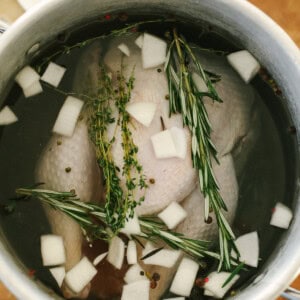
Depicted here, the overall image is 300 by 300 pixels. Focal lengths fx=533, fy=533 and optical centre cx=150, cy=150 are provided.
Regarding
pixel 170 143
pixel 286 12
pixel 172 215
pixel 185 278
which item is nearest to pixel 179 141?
pixel 170 143

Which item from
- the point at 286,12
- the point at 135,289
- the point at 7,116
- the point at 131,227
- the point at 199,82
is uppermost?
the point at 286,12

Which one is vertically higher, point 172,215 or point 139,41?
point 139,41

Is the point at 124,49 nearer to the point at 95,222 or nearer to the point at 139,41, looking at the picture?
the point at 139,41

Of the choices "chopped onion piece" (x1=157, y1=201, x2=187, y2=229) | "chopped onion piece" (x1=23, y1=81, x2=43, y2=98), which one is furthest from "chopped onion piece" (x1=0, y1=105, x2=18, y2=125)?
"chopped onion piece" (x1=157, y1=201, x2=187, y2=229)

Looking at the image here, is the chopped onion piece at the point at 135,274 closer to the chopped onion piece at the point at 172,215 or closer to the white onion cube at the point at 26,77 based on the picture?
the chopped onion piece at the point at 172,215

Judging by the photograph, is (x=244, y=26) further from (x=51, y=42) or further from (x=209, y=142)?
(x=51, y=42)

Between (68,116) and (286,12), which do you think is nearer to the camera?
(68,116)
